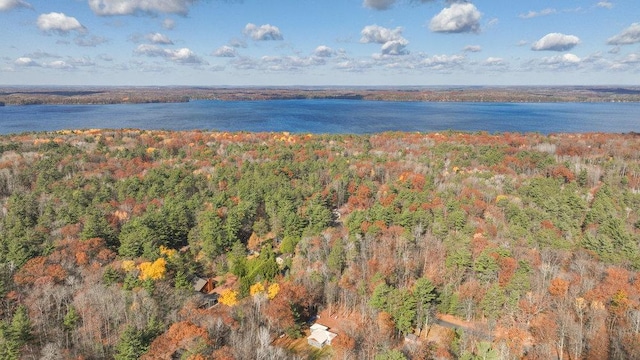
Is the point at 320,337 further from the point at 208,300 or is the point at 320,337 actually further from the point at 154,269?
the point at 154,269

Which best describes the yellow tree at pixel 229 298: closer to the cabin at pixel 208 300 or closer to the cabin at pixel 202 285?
the cabin at pixel 208 300

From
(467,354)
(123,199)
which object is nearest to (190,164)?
(123,199)

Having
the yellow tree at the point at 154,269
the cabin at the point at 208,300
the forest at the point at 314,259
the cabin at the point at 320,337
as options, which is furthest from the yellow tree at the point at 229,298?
the cabin at the point at 320,337

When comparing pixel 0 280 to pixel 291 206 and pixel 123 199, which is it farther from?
pixel 291 206

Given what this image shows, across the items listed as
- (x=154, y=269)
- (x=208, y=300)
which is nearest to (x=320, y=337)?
(x=208, y=300)

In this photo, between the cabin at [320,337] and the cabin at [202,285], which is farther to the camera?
the cabin at [202,285]

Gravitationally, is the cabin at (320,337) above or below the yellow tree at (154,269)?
below

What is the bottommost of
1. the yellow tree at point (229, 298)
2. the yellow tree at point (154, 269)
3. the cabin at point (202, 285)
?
the cabin at point (202, 285)
